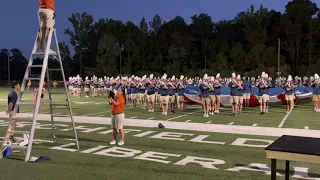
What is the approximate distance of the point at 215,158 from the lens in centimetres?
812

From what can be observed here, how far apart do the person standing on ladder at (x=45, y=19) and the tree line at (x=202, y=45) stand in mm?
43649

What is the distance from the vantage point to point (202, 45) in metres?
67.6

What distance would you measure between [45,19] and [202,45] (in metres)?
61.0

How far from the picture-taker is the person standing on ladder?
25.7ft

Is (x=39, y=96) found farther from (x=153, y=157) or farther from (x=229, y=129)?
(x=229, y=129)

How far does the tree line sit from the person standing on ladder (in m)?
43.6

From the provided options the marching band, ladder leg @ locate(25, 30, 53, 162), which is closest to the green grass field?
ladder leg @ locate(25, 30, 53, 162)

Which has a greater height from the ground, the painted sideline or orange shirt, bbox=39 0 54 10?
orange shirt, bbox=39 0 54 10

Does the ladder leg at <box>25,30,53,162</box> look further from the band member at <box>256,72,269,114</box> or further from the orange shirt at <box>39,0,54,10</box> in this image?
the band member at <box>256,72,269,114</box>

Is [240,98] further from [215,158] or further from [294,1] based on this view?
[294,1]

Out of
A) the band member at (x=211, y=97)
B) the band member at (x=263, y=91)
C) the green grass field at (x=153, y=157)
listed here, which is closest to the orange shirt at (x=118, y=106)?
the green grass field at (x=153, y=157)

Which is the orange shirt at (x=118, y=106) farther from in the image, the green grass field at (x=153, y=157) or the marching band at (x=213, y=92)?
the marching band at (x=213, y=92)

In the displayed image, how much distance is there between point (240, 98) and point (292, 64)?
44.0 metres

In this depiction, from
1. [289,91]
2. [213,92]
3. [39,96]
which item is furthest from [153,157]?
[289,91]
